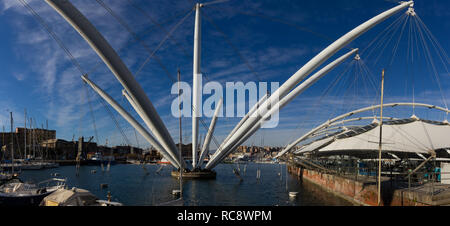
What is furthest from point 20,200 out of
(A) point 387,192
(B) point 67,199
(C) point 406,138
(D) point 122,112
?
(C) point 406,138

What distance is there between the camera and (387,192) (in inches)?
752

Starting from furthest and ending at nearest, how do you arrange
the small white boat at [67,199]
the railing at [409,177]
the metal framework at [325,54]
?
1. the metal framework at [325,54]
2. the railing at [409,177]
3. the small white boat at [67,199]

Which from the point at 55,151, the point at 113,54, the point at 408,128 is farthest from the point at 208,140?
the point at 55,151

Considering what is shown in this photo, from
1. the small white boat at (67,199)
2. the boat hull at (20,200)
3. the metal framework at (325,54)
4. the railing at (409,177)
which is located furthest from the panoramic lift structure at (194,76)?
the boat hull at (20,200)

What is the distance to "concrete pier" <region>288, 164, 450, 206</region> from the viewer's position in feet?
51.3

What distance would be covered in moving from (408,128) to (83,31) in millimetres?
29884

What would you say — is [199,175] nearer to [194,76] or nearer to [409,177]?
[194,76]

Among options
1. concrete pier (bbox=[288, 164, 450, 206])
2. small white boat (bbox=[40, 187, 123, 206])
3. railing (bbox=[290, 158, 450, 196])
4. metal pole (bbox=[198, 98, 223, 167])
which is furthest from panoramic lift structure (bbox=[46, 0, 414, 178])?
railing (bbox=[290, 158, 450, 196])

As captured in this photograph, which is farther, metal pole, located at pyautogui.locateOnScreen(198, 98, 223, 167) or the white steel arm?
metal pole, located at pyautogui.locateOnScreen(198, 98, 223, 167)

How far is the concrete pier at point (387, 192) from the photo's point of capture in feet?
51.3

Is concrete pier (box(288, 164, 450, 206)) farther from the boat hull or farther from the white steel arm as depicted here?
the boat hull

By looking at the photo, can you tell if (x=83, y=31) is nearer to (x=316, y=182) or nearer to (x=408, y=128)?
(x=408, y=128)

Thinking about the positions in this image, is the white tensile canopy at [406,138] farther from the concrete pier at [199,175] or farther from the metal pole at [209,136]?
the metal pole at [209,136]
